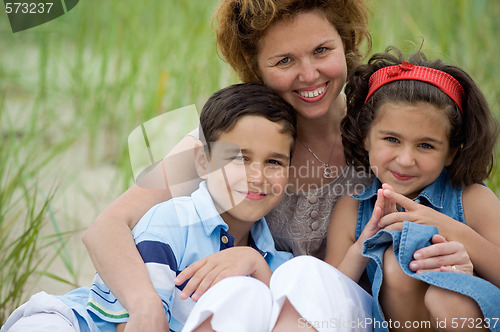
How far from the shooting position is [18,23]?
10.0 ft

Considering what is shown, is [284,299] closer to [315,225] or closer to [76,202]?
[315,225]

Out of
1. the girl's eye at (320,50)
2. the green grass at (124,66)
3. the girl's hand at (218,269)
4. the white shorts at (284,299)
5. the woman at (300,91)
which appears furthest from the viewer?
the green grass at (124,66)

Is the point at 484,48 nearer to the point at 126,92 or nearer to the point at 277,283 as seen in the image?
the point at 126,92

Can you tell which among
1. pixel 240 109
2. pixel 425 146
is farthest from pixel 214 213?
pixel 425 146

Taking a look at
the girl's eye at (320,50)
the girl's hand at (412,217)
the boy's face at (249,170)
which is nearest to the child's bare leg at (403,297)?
the girl's hand at (412,217)

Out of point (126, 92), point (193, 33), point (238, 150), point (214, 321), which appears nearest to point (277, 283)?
point (214, 321)

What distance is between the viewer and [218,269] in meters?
1.80

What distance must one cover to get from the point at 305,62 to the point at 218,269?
0.84 m

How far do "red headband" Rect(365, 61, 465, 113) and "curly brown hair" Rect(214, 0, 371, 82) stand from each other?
1.15 ft

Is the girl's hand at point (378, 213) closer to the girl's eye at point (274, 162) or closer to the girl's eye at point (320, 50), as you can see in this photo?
the girl's eye at point (274, 162)

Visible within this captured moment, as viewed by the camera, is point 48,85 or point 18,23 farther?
point 48,85

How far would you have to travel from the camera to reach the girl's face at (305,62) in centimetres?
222

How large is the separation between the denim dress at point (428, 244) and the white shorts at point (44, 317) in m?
0.87

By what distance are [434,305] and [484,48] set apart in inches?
90.7
